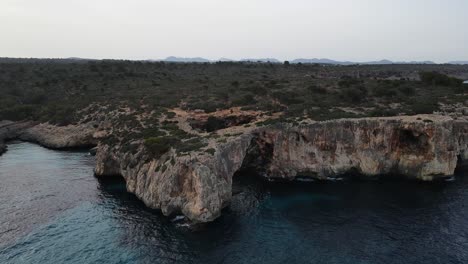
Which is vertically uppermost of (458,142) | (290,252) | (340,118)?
(340,118)

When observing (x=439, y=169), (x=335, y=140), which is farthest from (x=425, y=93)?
(x=335, y=140)

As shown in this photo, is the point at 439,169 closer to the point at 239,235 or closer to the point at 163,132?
the point at 239,235

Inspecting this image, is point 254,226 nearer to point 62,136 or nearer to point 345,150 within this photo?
point 345,150

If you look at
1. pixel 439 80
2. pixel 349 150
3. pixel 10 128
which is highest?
pixel 439 80

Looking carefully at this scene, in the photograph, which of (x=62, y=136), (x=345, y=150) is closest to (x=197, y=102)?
(x=62, y=136)

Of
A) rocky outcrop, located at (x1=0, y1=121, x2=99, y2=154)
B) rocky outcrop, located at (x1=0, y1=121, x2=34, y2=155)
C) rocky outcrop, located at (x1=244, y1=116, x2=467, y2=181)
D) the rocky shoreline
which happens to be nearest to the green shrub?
the rocky shoreline

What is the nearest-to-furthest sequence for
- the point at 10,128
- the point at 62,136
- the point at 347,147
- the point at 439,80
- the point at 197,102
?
the point at 347,147
the point at 197,102
the point at 62,136
the point at 10,128
the point at 439,80

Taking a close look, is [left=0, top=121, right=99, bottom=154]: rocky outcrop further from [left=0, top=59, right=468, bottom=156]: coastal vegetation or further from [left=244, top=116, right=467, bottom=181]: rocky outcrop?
[left=244, top=116, right=467, bottom=181]: rocky outcrop

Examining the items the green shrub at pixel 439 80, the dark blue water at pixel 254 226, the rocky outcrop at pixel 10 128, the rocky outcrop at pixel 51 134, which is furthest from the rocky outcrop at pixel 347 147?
the rocky outcrop at pixel 10 128

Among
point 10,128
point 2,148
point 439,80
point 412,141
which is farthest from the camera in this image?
point 439,80
